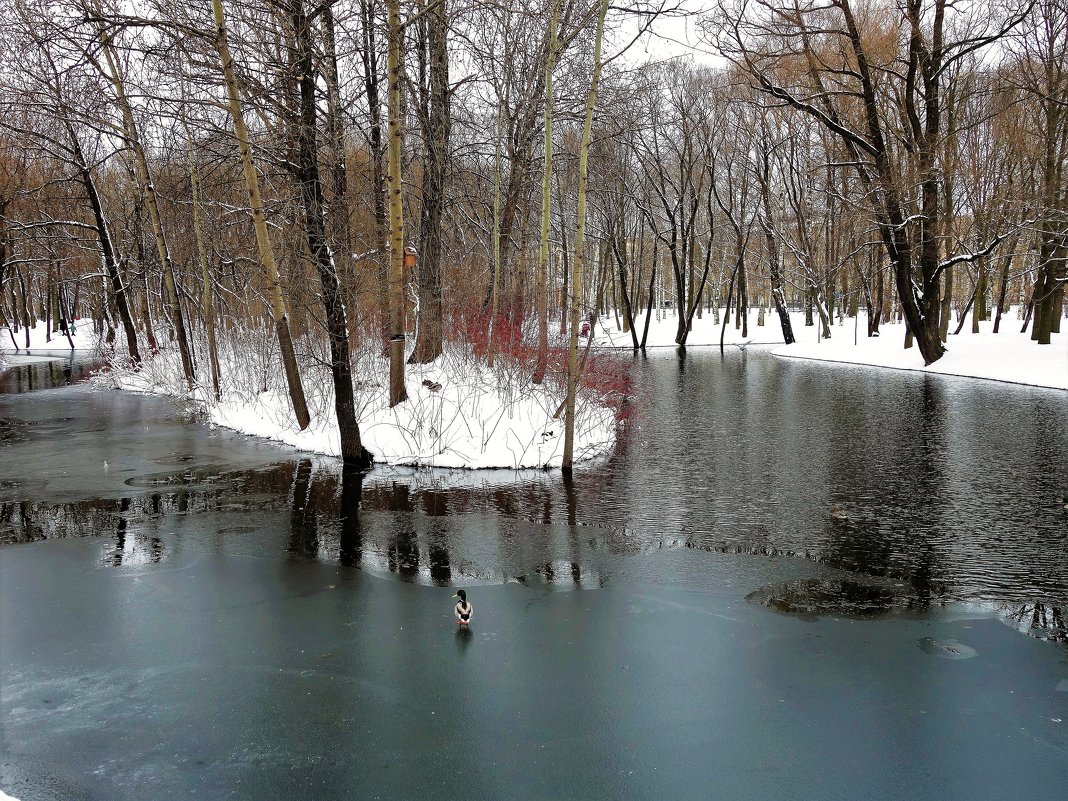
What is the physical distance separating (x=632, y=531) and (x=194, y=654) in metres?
4.91

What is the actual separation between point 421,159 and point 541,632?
16439mm

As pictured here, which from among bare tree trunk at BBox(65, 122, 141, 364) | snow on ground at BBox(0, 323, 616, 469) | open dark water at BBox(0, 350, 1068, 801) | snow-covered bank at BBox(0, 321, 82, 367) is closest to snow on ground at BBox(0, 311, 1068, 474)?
snow on ground at BBox(0, 323, 616, 469)

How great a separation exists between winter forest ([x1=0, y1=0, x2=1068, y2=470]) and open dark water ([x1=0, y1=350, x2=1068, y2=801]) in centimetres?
310

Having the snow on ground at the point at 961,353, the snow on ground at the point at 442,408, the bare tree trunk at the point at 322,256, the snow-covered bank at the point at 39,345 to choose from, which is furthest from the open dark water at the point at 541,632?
the snow-covered bank at the point at 39,345

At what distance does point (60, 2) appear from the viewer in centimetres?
1044

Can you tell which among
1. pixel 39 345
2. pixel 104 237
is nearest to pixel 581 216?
pixel 104 237

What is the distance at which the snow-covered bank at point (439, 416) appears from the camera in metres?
12.6

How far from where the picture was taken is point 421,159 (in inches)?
773

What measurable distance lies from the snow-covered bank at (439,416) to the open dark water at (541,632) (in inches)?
36.5

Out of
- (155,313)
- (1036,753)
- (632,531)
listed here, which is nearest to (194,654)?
(632,531)

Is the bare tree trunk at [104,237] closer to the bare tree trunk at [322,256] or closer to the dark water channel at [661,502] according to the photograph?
the dark water channel at [661,502]

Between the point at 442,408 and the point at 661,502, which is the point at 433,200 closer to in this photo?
the point at 442,408

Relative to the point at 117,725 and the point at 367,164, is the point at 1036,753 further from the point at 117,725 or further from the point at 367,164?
the point at 367,164

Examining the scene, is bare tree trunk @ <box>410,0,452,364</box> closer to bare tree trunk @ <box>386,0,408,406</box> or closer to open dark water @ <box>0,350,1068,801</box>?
bare tree trunk @ <box>386,0,408,406</box>
